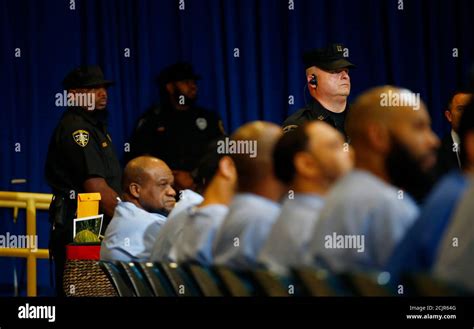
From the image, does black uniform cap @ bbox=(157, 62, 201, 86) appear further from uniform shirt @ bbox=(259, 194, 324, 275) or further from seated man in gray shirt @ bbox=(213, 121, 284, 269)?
uniform shirt @ bbox=(259, 194, 324, 275)

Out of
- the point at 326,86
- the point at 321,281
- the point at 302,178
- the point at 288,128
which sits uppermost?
the point at 326,86

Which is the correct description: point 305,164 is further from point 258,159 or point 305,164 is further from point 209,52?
point 209,52

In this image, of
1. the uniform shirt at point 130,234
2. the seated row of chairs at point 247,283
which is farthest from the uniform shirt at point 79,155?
the seated row of chairs at point 247,283

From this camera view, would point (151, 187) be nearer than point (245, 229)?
No

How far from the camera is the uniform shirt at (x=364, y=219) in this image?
8.11 ft

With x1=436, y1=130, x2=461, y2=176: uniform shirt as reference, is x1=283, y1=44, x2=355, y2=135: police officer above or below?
above

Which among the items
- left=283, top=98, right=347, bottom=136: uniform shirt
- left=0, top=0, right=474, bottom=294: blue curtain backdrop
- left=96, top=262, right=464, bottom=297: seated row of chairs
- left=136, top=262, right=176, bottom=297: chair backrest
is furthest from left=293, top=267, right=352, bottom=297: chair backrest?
left=0, top=0, right=474, bottom=294: blue curtain backdrop

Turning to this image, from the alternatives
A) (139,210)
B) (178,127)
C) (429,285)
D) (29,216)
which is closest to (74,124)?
(178,127)

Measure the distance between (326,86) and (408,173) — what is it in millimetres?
1249

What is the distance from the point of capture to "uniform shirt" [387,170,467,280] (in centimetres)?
237

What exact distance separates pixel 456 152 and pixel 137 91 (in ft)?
7.19

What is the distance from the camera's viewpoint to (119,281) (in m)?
3.81
